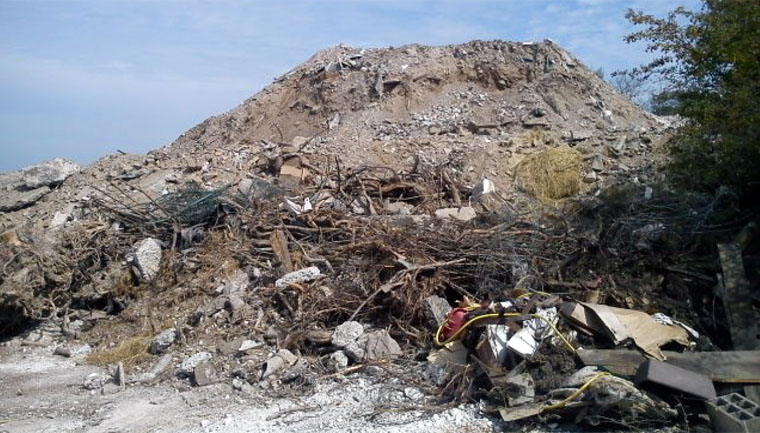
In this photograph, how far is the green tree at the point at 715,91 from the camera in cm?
632

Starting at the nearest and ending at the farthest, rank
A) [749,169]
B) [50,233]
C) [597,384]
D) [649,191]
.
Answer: [597,384] → [749,169] → [649,191] → [50,233]

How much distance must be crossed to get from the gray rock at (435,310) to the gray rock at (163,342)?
93.5 inches

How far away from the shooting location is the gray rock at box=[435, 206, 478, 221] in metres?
7.73

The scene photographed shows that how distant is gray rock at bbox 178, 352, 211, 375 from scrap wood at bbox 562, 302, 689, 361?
312 centimetres

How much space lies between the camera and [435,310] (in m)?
5.92

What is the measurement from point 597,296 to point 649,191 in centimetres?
263

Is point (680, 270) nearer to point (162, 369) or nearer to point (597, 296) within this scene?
point (597, 296)

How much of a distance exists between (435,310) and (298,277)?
5.25 feet

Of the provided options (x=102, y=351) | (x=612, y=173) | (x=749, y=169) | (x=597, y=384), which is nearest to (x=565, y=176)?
(x=612, y=173)

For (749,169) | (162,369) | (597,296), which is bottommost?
(162,369)

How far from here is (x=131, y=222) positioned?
848cm

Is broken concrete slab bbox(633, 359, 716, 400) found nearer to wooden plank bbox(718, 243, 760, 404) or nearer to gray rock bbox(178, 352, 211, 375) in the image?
wooden plank bbox(718, 243, 760, 404)

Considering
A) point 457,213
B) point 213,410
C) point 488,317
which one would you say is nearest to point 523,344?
point 488,317

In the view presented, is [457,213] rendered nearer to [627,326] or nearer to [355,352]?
[355,352]
